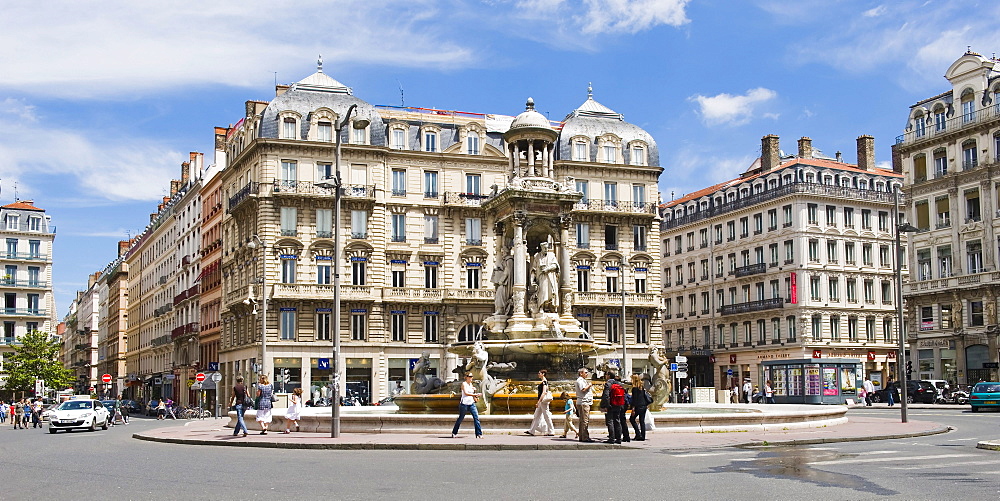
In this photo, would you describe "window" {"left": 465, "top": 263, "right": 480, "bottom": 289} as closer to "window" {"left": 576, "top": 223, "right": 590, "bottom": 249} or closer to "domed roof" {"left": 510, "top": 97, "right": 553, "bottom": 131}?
"window" {"left": 576, "top": 223, "right": 590, "bottom": 249}

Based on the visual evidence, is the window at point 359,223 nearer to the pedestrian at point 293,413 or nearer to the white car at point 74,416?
the white car at point 74,416

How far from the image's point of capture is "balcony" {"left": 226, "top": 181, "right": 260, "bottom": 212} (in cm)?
6120

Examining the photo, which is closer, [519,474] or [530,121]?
[519,474]

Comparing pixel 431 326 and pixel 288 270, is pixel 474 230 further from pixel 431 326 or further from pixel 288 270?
pixel 288 270

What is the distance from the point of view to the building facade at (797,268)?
73.1m

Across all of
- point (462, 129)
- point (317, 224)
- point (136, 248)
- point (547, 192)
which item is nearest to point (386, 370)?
point (317, 224)

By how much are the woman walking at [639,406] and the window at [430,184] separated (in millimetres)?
42779

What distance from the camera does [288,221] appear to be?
2397 inches

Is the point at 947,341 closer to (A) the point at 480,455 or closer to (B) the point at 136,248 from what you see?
(A) the point at 480,455

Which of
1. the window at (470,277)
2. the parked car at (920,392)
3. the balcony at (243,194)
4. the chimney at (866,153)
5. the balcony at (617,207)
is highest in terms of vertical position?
the chimney at (866,153)

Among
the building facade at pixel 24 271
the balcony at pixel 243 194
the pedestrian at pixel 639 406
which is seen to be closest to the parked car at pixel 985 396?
the pedestrian at pixel 639 406

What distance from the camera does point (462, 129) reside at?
65312mm

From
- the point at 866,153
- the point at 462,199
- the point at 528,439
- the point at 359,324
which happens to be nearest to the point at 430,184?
the point at 462,199

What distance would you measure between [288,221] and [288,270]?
281cm
